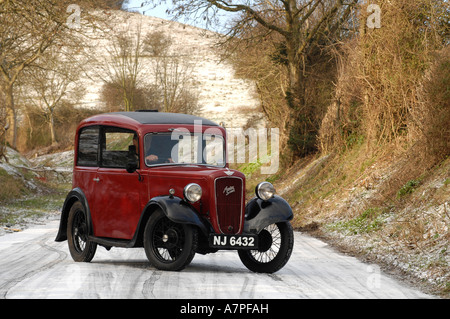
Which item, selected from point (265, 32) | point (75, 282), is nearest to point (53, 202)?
point (265, 32)

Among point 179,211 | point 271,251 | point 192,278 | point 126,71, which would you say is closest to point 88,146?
point 179,211

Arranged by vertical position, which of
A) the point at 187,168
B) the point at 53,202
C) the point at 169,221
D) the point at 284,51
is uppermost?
the point at 284,51

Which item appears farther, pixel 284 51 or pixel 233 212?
pixel 284 51

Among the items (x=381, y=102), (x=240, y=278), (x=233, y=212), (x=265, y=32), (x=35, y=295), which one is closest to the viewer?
(x=35, y=295)

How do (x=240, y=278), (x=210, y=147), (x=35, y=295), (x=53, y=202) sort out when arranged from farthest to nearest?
1. (x=53, y=202)
2. (x=210, y=147)
3. (x=240, y=278)
4. (x=35, y=295)

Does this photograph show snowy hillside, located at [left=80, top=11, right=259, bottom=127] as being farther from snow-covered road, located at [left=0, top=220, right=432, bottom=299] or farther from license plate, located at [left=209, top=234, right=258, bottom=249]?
license plate, located at [left=209, top=234, right=258, bottom=249]

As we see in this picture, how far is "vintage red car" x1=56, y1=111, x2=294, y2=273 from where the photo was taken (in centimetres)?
975

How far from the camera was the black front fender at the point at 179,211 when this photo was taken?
9.41m

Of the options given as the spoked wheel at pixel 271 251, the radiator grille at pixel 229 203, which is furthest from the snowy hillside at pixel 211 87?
the radiator grille at pixel 229 203

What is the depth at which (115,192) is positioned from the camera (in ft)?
36.0

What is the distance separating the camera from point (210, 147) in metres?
11.3

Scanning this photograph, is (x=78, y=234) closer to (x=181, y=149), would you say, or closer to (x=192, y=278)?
(x=181, y=149)
